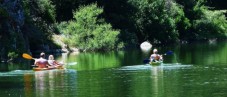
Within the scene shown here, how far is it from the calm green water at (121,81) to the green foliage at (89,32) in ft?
69.2

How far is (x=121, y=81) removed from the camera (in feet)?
116

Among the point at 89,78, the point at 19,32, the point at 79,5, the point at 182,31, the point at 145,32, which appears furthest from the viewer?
the point at 182,31

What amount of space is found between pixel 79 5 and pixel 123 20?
6.75m

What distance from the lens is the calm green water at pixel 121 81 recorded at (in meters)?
30.1

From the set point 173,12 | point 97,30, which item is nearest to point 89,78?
point 97,30

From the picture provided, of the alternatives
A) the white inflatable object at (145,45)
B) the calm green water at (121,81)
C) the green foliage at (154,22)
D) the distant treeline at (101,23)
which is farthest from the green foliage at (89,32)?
the calm green water at (121,81)

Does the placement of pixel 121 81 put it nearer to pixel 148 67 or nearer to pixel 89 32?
pixel 148 67

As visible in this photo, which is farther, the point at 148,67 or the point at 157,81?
the point at 148,67

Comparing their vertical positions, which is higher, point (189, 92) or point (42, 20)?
point (42, 20)

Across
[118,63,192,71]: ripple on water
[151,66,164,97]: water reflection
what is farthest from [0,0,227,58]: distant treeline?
[151,66,164,97]: water reflection

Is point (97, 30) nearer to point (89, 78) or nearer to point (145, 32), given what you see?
point (145, 32)

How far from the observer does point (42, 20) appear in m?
72.5

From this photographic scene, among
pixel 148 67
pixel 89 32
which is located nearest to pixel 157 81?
pixel 148 67

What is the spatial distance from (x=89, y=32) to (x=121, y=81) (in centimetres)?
3541
